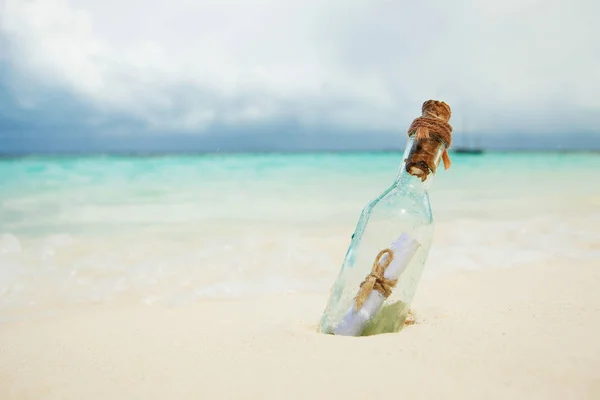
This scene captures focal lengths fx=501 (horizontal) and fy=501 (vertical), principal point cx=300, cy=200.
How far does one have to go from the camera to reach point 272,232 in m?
5.48

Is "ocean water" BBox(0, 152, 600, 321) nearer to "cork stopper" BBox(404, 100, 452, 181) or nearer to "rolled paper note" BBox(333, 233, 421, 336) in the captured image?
"rolled paper note" BBox(333, 233, 421, 336)

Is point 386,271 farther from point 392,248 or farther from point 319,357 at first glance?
point 319,357

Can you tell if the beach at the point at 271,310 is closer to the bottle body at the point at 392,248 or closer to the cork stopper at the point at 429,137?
the bottle body at the point at 392,248

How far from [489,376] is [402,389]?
0.24 m

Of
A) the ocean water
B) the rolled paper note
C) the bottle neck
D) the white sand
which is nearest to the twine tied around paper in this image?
the rolled paper note

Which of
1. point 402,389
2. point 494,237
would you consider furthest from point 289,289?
point 494,237

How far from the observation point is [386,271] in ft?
5.28

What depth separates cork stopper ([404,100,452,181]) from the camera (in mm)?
1585

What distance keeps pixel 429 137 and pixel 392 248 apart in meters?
0.38

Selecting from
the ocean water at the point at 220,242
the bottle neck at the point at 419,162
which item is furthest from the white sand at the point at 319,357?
the ocean water at the point at 220,242

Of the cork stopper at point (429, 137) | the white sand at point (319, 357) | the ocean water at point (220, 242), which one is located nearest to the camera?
the white sand at point (319, 357)

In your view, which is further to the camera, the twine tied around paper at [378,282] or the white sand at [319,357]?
the twine tied around paper at [378,282]

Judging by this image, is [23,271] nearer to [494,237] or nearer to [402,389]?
[402,389]

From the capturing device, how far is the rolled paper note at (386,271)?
1.62m
